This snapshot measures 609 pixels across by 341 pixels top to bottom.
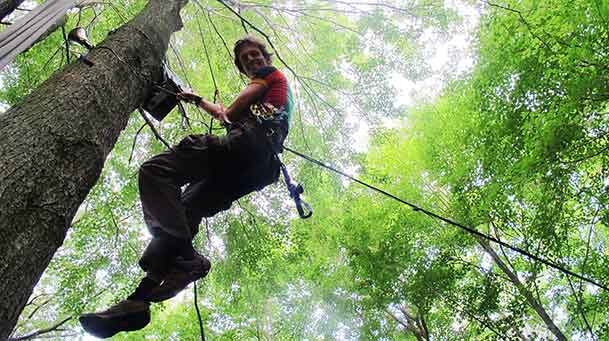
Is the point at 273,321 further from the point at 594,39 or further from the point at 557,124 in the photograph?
the point at 594,39

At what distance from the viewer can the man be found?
224cm

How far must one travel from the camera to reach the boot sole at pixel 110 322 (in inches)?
80.5

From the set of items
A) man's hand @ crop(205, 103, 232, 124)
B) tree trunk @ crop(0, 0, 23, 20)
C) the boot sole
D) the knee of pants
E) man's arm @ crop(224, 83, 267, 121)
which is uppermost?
man's arm @ crop(224, 83, 267, 121)

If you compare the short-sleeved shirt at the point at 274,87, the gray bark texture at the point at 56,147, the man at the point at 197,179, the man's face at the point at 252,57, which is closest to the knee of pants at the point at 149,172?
the man at the point at 197,179

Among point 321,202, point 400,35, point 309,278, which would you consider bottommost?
point 309,278

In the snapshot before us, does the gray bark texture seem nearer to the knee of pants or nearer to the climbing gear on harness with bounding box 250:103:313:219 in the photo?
the knee of pants

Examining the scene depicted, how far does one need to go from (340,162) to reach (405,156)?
4.57 feet

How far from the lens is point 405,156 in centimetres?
791

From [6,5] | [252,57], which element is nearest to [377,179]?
[252,57]

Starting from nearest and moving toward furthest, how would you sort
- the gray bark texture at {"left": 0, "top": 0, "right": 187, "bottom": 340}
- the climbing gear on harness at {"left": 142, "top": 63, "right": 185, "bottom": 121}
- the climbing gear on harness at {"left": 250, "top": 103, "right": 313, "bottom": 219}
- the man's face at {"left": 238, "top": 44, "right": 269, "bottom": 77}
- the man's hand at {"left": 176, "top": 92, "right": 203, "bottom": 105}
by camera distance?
the gray bark texture at {"left": 0, "top": 0, "right": 187, "bottom": 340} < the climbing gear on harness at {"left": 250, "top": 103, "right": 313, "bottom": 219} < the man's hand at {"left": 176, "top": 92, "right": 203, "bottom": 105} < the climbing gear on harness at {"left": 142, "top": 63, "right": 185, "bottom": 121} < the man's face at {"left": 238, "top": 44, "right": 269, "bottom": 77}

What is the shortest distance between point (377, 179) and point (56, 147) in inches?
255

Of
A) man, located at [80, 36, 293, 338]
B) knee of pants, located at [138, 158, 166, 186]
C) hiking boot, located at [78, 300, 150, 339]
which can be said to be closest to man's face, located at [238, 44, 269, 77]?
man, located at [80, 36, 293, 338]

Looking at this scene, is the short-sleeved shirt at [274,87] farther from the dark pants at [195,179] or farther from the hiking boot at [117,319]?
the hiking boot at [117,319]


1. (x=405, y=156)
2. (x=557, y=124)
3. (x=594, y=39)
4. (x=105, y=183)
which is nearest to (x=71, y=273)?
(x=105, y=183)
